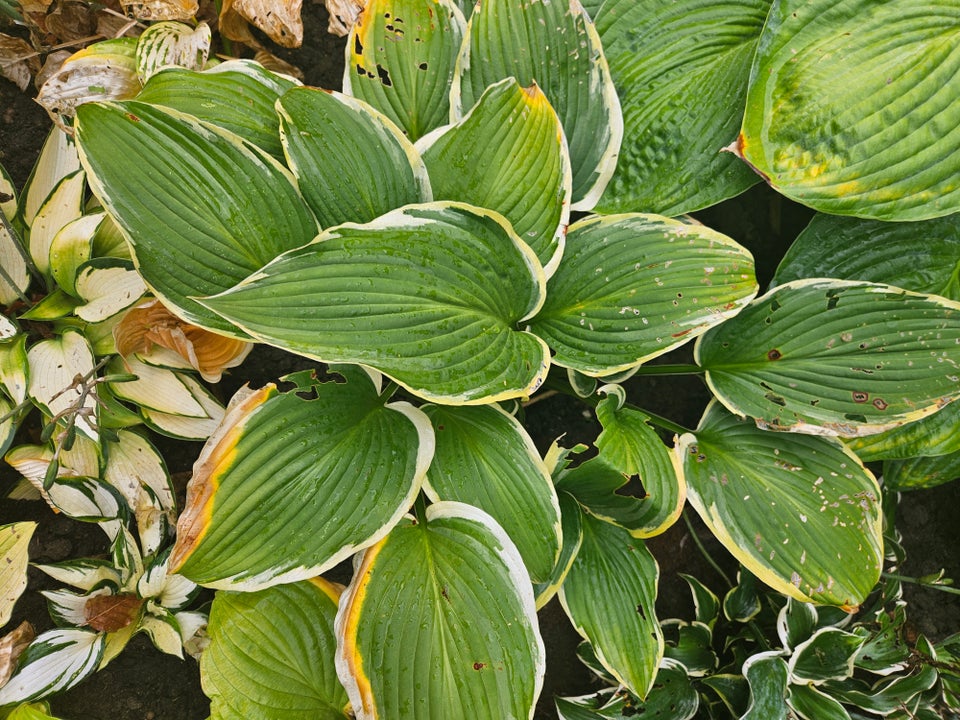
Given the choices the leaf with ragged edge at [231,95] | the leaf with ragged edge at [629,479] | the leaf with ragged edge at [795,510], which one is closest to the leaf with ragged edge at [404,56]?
the leaf with ragged edge at [231,95]

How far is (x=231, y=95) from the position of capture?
35.1 inches

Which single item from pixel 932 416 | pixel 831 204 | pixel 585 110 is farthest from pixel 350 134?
pixel 932 416

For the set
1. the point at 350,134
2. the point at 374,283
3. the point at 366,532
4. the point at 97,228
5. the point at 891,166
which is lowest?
the point at 366,532

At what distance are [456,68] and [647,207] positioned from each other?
1.14ft

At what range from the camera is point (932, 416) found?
0.95 meters

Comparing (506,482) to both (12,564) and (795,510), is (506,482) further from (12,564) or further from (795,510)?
(12,564)

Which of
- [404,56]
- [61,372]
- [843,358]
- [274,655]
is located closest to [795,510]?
[843,358]

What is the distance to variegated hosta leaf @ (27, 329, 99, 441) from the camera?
36.7 inches

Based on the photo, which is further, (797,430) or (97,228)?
(97,228)

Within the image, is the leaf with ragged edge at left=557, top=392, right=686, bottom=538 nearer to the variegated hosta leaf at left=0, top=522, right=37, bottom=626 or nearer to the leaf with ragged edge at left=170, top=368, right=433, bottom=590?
the leaf with ragged edge at left=170, top=368, right=433, bottom=590

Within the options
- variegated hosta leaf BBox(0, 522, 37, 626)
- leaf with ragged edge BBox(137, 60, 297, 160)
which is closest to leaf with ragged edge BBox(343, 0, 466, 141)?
leaf with ragged edge BBox(137, 60, 297, 160)

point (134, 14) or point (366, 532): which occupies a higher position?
point (134, 14)

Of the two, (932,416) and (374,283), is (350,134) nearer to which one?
(374,283)

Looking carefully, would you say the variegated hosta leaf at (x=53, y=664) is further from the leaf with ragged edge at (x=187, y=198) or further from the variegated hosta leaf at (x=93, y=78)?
the variegated hosta leaf at (x=93, y=78)
